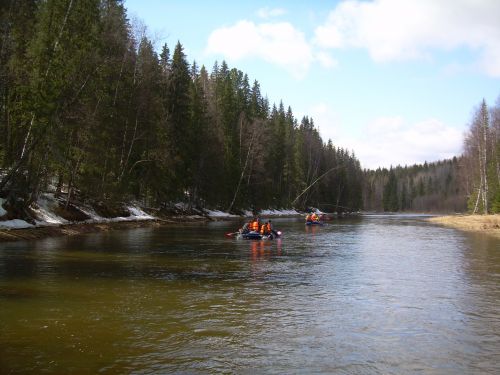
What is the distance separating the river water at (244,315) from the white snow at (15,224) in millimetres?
6332

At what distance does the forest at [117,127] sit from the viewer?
86.1ft

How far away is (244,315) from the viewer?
1069cm

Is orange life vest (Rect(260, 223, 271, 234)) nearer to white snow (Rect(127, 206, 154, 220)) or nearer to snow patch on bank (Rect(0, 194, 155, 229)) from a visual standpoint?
snow patch on bank (Rect(0, 194, 155, 229))

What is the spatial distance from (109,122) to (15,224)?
14.5 meters

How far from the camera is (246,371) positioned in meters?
7.20

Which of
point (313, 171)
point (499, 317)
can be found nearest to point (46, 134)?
point (499, 317)

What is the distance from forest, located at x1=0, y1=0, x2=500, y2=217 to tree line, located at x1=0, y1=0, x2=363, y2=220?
100 millimetres

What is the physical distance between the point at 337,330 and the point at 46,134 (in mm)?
23842

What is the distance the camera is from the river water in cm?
766

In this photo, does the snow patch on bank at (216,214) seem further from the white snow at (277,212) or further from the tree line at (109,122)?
the white snow at (277,212)

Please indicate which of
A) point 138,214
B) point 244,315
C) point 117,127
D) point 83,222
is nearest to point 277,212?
point 138,214

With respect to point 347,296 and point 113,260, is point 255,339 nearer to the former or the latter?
point 347,296

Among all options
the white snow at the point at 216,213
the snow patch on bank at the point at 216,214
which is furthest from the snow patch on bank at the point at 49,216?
the white snow at the point at 216,213

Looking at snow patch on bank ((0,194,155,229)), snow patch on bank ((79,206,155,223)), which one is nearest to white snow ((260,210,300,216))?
snow patch on bank ((79,206,155,223))
